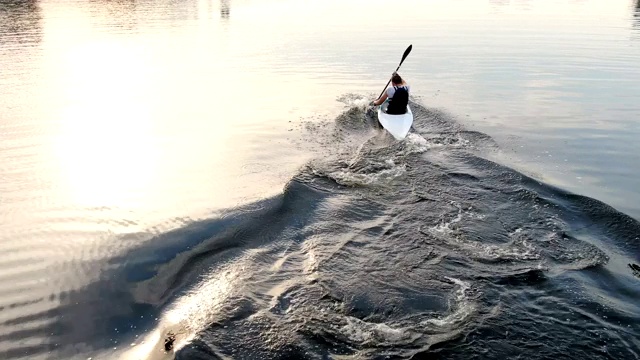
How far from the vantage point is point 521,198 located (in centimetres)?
1096

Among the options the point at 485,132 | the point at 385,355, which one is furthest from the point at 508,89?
the point at 385,355

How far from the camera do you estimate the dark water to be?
666cm

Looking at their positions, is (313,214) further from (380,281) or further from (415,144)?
(415,144)

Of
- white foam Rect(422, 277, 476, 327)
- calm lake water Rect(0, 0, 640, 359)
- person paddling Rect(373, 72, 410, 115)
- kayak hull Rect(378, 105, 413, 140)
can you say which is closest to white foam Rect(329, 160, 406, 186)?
calm lake water Rect(0, 0, 640, 359)

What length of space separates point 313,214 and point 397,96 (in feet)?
25.0

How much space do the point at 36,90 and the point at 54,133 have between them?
7094 mm

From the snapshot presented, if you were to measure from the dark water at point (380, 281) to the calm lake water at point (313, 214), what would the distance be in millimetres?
43

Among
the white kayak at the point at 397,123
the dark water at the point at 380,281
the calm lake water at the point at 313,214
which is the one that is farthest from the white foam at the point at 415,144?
the dark water at the point at 380,281

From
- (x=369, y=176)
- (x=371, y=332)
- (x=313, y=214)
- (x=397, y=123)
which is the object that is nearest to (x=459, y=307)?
(x=371, y=332)

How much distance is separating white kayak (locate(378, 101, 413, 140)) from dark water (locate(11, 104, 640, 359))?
3.89 m

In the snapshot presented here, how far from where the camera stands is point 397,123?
1617 centimetres

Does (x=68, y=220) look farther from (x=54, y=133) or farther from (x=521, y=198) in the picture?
(x=521, y=198)

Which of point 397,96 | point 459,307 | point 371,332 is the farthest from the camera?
point 397,96

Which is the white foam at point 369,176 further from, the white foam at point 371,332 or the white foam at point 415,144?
the white foam at point 371,332
